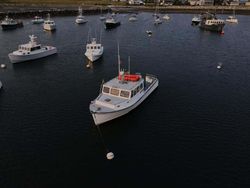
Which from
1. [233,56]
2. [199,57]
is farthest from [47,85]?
[233,56]

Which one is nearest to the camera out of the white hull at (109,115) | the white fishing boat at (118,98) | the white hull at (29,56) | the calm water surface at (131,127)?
the calm water surface at (131,127)

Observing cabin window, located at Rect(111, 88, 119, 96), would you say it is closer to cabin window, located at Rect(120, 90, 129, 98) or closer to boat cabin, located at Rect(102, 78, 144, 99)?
boat cabin, located at Rect(102, 78, 144, 99)

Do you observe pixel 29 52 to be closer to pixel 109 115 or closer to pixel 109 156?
pixel 109 115

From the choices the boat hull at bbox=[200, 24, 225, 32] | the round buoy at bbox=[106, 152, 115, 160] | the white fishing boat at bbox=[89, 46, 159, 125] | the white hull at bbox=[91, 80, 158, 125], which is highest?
the boat hull at bbox=[200, 24, 225, 32]

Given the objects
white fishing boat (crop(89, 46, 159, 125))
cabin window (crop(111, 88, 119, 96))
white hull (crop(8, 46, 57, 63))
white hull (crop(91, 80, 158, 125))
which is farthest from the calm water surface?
cabin window (crop(111, 88, 119, 96))

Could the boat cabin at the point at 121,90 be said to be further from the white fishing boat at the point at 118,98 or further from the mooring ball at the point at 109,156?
the mooring ball at the point at 109,156

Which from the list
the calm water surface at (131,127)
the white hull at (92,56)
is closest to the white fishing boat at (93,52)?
the white hull at (92,56)
